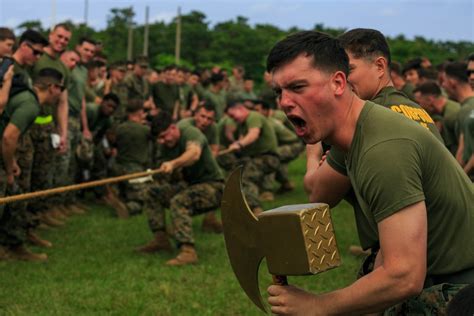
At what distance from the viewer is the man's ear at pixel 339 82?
7.99 feet

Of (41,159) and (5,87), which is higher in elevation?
(5,87)

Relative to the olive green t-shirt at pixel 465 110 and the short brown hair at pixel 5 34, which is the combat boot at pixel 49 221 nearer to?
the short brown hair at pixel 5 34

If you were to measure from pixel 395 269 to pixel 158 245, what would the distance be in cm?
659

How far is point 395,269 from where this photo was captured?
2268 mm

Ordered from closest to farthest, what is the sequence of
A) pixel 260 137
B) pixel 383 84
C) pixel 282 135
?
pixel 383 84 < pixel 260 137 < pixel 282 135

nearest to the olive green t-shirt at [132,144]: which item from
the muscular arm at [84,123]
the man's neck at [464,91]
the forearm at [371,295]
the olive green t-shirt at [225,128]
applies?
the muscular arm at [84,123]

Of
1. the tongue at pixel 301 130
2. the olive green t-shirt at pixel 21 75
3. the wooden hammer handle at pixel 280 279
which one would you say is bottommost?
the wooden hammer handle at pixel 280 279

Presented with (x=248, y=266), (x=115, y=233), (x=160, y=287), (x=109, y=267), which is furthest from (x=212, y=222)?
(x=248, y=266)

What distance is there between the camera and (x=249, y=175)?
464 inches

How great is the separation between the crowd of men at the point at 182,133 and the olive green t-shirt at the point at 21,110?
13 mm

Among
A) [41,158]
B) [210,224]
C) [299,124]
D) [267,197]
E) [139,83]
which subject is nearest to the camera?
[299,124]

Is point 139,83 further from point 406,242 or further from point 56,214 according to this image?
point 406,242

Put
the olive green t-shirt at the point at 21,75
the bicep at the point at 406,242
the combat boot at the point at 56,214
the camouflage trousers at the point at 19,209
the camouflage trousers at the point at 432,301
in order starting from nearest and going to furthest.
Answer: the bicep at the point at 406,242
the camouflage trousers at the point at 432,301
the olive green t-shirt at the point at 21,75
the camouflage trousers at the point at 19,209
the combat boot at the point at 56,214

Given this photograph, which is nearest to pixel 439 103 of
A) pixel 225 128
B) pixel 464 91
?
pixel 464 91
